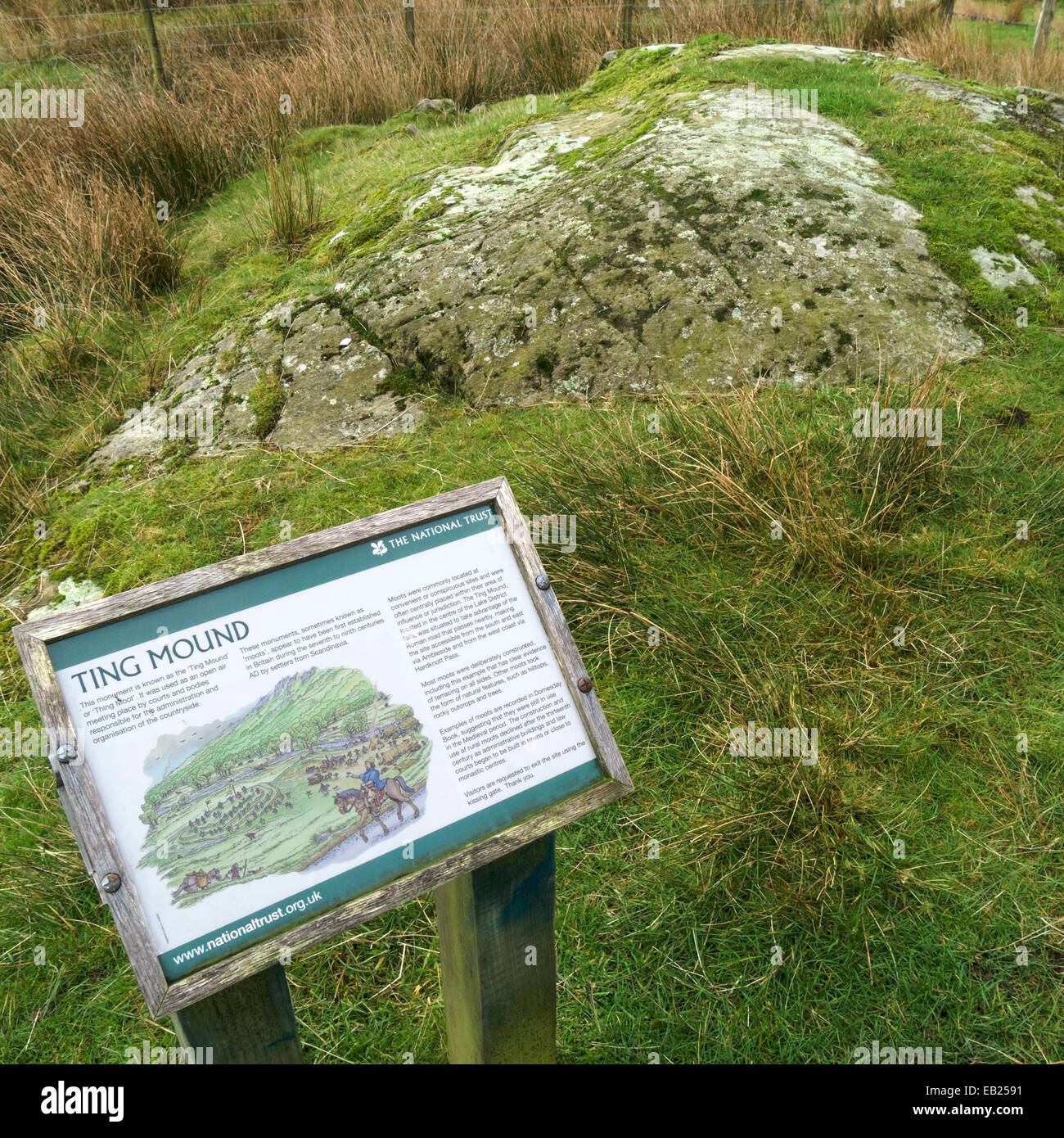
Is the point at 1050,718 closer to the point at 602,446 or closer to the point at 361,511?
the point at 602,446

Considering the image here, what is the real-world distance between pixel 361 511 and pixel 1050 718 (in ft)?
7.56

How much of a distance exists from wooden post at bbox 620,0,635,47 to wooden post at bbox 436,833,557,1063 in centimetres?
822

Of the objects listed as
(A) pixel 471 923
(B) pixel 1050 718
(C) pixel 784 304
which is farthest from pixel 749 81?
(A) pixel 471 923

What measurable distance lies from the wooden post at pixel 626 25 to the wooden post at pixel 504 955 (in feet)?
27.0

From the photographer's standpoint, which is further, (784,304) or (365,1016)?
(784,304)

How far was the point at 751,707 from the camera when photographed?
8.07 feet

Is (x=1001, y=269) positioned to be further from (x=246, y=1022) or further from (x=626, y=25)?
(x=626, y=25)

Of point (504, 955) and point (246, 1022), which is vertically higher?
point (246, 1022)

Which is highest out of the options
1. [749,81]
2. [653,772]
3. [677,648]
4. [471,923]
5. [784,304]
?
[749,81]

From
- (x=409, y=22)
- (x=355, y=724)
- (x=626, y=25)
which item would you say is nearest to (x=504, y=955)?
(x=355, y=724)

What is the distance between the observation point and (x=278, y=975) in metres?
1.43

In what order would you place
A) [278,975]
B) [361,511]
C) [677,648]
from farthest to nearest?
[361,511], [677,648], [278,975]

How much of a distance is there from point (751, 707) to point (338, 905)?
56.1 inches

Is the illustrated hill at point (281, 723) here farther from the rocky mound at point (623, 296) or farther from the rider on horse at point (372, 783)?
the rocky mound at point (623, 296)
